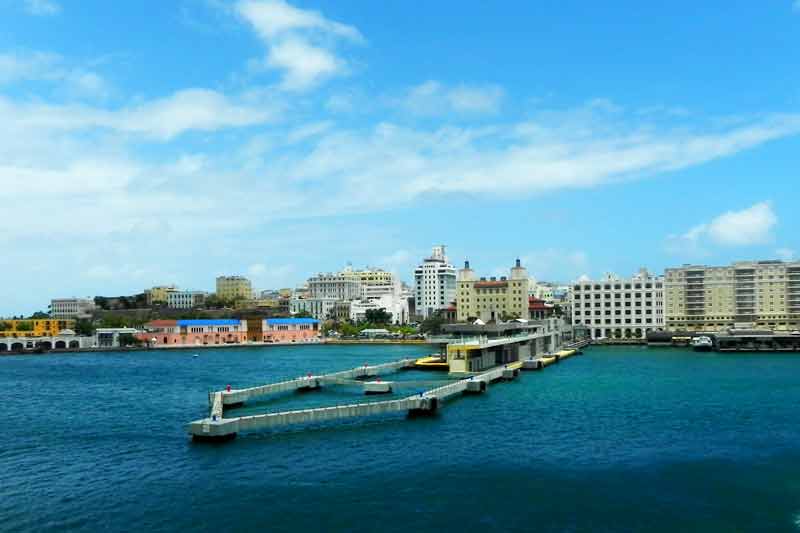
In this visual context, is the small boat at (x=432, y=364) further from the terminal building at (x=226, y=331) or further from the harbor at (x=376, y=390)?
the terminal building at (x=226, y=331)

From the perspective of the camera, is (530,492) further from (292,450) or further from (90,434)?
(90,434)

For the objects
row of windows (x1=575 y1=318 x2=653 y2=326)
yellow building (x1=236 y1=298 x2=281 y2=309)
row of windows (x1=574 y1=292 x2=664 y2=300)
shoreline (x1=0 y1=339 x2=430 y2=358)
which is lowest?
shoreline (x1=0 y1=339 x2=430 y2=358)

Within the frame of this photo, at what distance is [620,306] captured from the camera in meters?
106

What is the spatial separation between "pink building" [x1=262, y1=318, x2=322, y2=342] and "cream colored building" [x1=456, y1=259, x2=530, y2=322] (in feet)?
84.4

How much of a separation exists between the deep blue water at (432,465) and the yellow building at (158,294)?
139209 mm

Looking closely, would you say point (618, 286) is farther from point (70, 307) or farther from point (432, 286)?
point (70, 307)

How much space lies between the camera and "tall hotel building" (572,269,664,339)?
4112 inches

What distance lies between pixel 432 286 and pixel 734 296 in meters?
68.5

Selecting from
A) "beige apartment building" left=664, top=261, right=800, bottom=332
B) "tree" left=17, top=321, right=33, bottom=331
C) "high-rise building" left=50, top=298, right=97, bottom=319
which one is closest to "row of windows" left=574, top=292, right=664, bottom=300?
"beige apartment building" left=664, top=261, right=800, bottom=332

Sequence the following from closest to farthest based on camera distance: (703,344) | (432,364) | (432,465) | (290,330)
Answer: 1. (432,465)
2. (432,364)
3. (703,344)
4. (290,330)

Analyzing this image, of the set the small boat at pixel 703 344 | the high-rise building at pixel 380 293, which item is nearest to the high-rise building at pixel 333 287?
the high-rise building at pixel 380 293

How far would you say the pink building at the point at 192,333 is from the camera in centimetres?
10644

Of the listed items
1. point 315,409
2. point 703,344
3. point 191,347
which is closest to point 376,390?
point 315,409

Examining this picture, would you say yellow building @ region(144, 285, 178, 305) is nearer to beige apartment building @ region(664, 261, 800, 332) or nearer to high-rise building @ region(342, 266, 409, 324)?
high-rise building @ region(342, 266, 409, 324)
